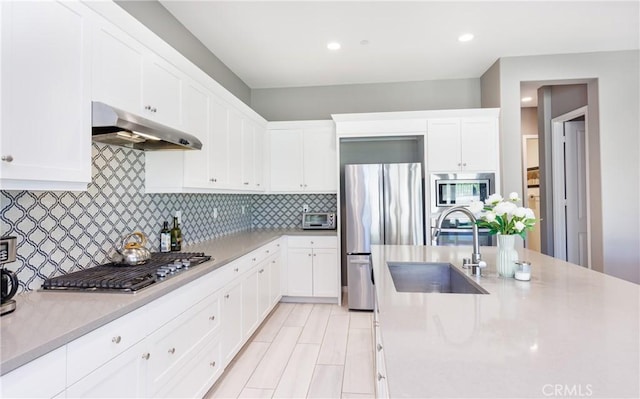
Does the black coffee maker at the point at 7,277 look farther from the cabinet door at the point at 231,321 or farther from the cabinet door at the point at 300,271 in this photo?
the cabinet door at the point at 300,271

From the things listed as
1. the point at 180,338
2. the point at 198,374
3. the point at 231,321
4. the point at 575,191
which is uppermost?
the point at 575,191

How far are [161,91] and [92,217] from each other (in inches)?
34.5

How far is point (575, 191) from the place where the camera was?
4469 millimetres

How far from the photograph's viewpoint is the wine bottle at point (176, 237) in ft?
8.52

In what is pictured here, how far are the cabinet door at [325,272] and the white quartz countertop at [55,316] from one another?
7.44 ft

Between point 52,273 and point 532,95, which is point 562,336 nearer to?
point 52,273

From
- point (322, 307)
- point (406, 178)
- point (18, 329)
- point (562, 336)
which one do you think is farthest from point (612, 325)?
point (322, 307)

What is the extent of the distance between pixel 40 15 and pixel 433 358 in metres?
1.84

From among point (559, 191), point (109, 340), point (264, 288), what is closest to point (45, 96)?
point (109, 340)

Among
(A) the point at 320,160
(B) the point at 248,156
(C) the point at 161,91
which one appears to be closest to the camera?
(C) the point at 161,91

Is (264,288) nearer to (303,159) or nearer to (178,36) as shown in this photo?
(303,159)

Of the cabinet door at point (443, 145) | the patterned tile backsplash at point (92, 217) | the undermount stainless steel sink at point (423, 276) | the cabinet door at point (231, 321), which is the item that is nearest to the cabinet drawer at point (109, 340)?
the patterned tile backsplash at point (92, 217)

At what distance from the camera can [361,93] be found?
4.48 meters

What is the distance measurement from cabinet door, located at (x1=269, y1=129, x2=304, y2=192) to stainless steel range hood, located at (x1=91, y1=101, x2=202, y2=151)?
6.48ft
